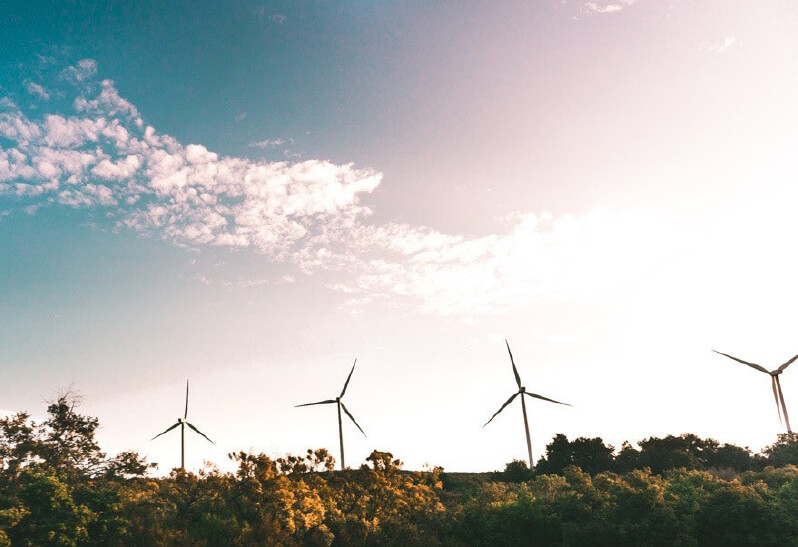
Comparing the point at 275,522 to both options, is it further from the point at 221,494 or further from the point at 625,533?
the point at 625,533

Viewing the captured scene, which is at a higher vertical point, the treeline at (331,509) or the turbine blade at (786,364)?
the turbine blade at (786,364)

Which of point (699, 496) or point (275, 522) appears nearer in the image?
point (275, 522)

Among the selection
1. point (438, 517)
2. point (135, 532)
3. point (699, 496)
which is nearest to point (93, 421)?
point (135, 532)

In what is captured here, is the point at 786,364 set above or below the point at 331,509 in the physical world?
above

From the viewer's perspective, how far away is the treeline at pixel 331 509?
38.5 metres

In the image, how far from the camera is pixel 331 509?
44625 millimetres

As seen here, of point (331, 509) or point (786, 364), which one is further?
point (786, 364)

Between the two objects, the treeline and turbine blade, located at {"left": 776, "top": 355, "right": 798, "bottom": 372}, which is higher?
turbine blade, located at {"left": 776, "top": 355, "right": 798, "bottom": 372}

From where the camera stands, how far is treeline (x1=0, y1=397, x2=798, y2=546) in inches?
1517

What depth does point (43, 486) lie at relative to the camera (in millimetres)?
37750

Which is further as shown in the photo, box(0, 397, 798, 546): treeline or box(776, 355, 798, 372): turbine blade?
box(776, 355, 798, 372): turbine blade

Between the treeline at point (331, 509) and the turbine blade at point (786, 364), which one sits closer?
the treeline at point (331, 509)

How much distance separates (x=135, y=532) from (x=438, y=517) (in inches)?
961

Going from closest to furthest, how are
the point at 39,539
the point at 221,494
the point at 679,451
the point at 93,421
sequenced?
1. the point at 39,539
2. the point at 221,494
3. the point at 93,421
4. the point at 679,451
